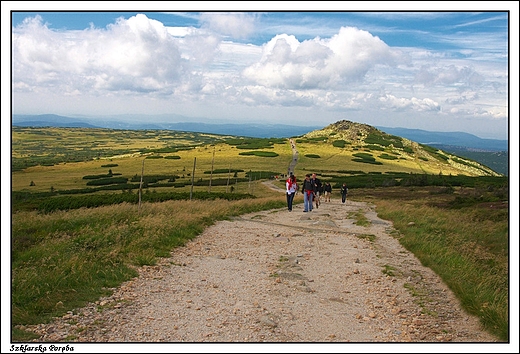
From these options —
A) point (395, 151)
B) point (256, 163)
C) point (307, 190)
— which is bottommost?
point (256, 163)

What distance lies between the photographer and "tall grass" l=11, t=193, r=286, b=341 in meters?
8.14

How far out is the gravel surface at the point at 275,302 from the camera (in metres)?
7.08

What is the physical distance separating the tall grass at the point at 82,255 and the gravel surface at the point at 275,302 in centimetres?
39

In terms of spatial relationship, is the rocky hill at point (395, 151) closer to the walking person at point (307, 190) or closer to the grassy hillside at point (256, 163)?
the grassy hillside at point (256, 163)

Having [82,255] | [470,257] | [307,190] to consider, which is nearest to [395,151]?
[307,190]

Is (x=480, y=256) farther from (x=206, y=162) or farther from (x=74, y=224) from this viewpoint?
(x=206, y=162)

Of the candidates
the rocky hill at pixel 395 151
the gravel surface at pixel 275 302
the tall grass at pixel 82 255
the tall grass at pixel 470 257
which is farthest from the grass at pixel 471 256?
the rocky hill at pixel 395 151

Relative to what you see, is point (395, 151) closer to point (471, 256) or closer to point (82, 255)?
point (471, 256)

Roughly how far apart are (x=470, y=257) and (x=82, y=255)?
11491mm

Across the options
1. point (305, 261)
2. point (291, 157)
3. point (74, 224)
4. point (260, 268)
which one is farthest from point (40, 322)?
point (291, 157)

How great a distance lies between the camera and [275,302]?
28.6 ft

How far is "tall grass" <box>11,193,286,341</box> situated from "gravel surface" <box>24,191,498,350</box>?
0.39 meters

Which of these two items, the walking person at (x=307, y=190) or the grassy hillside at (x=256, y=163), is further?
the grassy hillside at (x=256, y=163)

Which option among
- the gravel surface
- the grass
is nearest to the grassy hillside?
the grass
